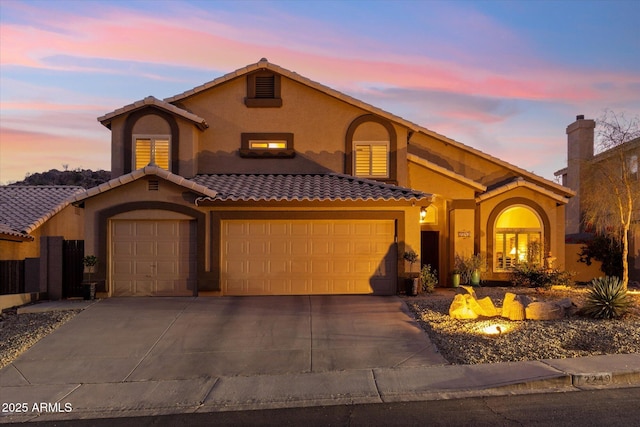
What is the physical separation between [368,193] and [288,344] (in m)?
6.18

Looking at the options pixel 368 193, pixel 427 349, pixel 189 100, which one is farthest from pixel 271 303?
pixel 189 100

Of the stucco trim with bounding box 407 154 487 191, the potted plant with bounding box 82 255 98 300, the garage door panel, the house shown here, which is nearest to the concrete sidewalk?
the potted plant with bounding box 82 255 98 300

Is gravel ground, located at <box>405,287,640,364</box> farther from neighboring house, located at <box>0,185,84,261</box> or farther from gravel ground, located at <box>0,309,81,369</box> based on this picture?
neighboring house, located at <box>0,185,84,261</box>

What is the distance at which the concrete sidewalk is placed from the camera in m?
7.37

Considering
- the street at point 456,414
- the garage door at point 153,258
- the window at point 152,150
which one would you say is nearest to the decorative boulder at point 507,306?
the street at point 456,414

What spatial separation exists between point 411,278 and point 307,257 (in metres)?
3.11

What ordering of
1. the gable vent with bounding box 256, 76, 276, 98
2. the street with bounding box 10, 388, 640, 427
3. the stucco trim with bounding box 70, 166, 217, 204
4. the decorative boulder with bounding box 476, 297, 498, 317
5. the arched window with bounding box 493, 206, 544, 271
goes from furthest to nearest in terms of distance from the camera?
1. the arched window with bounding box 493, 206, 544, 271
2. the gable vent with bounding box 256, 76, 276, 98
3. the stucco trim with bounding box 70, 166, 217, 204
4. the decorative boulder with bounding box 476, 297, 498, 317
5. the street with bounding box 10, 388, 640, 427

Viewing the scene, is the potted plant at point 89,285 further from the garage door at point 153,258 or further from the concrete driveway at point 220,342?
the concrete driveway at point 220,342

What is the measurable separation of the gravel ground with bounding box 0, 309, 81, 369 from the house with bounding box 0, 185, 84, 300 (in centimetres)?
134

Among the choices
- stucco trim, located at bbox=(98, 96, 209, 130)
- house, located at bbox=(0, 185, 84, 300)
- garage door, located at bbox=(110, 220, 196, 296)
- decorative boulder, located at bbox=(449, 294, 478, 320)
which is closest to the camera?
decorative boulder, located at bbox=(449, 294, 478, 320)

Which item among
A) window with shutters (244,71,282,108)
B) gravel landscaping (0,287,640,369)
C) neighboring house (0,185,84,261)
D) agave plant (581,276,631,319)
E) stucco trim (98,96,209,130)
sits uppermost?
window with shutters (244,71,282,108)

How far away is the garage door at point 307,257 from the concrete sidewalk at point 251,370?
2520 mm

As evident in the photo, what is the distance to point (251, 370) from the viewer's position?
8.74m

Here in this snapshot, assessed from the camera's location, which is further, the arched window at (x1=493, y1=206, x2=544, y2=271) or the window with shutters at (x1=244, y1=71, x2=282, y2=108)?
the arched window at (x1=493, y1=206, x2=544, y2=271)
